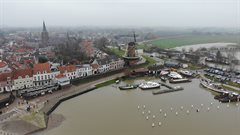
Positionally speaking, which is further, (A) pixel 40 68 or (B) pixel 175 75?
(B) pixel 175 75

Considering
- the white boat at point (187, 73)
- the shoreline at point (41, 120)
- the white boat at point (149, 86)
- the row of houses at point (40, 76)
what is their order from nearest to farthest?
the shoreline at point (41, 120) < the row of houses at point (40, 76) < the white boat at point (149, 86) < the white boat at point (187, 73)

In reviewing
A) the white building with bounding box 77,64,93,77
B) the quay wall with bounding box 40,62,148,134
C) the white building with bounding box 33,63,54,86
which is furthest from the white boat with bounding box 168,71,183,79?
the white building with bounding box 33,63,54,86

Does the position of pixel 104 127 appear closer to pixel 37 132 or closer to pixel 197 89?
pixel 37 132

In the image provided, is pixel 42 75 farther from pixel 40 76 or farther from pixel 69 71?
pixel 69 71

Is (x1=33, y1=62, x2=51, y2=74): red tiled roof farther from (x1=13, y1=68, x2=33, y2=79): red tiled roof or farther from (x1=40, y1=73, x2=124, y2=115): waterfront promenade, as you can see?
(x1=40, y1=73, x2=124, y2=115): waterfront promenade

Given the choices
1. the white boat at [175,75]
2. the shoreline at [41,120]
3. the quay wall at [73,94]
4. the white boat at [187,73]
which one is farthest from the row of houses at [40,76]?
the white boat at [187,73]

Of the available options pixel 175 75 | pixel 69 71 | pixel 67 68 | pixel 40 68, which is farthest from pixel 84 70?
pixel 175 75

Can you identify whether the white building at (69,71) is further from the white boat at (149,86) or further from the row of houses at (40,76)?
the white boat at (149,86)

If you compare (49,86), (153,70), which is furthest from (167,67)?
(49,86)
